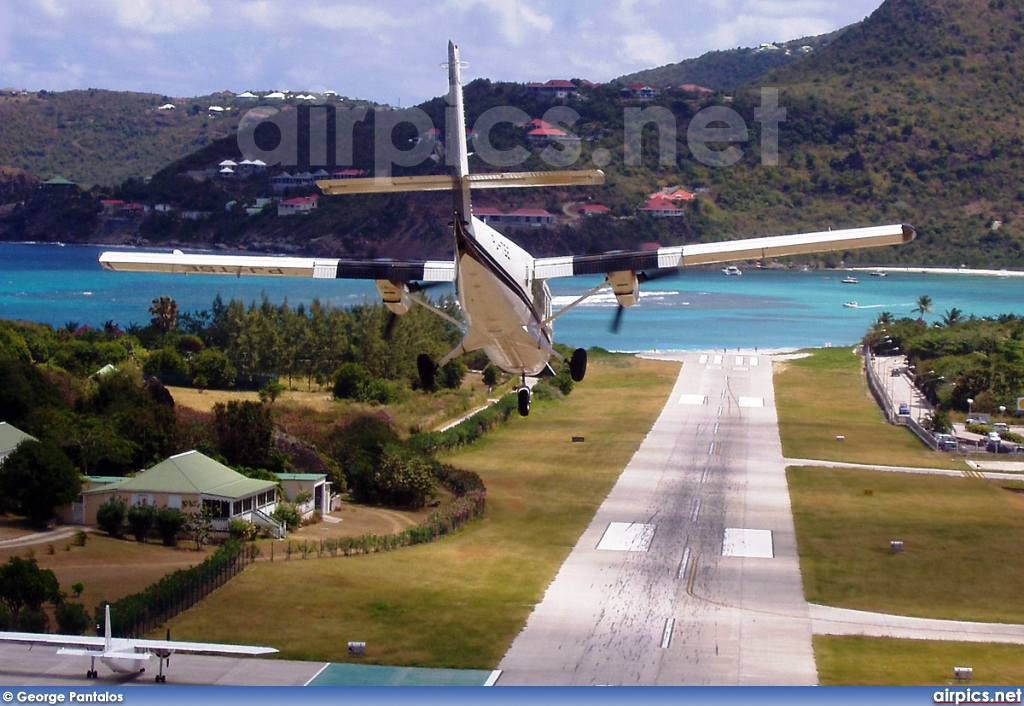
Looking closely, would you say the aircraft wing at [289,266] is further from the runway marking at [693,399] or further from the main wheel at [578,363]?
the runway marking at [693,399]

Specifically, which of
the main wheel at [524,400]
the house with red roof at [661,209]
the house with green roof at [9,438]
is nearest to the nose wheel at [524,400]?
the main wheel at [524,400]

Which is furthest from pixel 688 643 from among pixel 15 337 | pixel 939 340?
pixel 939 340

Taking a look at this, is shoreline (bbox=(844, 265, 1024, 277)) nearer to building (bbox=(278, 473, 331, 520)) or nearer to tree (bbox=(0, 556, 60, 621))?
building (bbox=(278, 473, 331, 520))

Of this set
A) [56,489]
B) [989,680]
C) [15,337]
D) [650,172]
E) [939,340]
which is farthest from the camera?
[650,172]

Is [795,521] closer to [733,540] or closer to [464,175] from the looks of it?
[733,540]

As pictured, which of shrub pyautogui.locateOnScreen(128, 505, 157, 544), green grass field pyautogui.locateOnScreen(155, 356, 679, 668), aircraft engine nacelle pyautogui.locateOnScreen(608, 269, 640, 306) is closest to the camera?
aircraft engine nacelle pyautogui.locateOnScreen(608, 269, 640, 306)

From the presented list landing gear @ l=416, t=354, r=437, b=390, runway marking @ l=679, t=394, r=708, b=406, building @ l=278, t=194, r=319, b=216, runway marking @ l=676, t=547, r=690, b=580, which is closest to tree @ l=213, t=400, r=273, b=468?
runway marking @ l=676, t=547, r=690, b=580

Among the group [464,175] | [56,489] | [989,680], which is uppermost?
[464,175]
